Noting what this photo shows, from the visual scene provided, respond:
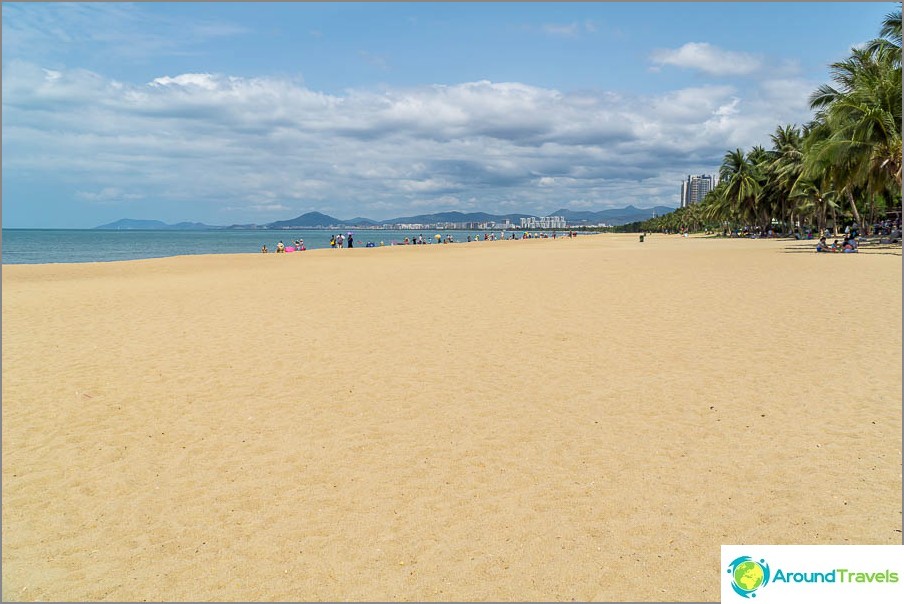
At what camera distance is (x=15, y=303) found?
49.5 ft

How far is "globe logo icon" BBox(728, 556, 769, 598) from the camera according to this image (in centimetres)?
317

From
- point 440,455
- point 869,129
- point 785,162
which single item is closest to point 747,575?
point 440,455

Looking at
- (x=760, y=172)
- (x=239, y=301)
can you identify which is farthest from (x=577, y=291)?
(x=760, y=172)

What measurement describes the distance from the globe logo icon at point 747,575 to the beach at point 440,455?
20 cm

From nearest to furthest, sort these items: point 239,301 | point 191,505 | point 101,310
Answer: point 191,505
point 101,310
point 239,301

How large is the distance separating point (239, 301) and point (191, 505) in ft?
37.2

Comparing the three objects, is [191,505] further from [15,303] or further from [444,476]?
[15,303]

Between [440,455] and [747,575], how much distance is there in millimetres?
2549

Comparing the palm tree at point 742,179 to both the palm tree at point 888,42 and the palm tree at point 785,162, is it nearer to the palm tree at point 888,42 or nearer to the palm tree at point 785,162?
the palm tree at point 785,162

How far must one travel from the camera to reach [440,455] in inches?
199

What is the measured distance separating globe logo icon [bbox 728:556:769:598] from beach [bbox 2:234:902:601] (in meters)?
0.20

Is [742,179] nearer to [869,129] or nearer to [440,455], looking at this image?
[869,129]

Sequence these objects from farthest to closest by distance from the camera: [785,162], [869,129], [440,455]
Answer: [785,162] < [869,129] < [440,455]

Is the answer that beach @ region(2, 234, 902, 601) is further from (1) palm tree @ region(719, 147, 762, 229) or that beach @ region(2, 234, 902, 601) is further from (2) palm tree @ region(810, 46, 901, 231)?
(1) palm tree @ region(719, 147, 762, 229)
